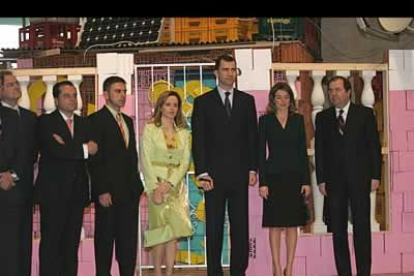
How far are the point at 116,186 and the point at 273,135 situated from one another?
102cm

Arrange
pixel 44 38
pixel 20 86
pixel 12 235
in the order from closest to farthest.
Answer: pixel 12 235 → pixel 20 86 → pixel 44 38

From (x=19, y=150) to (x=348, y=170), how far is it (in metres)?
2.03

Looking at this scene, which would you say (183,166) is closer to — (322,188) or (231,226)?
(231,226)

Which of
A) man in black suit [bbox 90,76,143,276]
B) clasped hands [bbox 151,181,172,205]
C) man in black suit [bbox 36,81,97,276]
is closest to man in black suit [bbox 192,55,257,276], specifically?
clasped hands [bbox 151,181,172,205]

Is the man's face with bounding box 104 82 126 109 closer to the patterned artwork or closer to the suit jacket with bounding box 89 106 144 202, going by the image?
the suit jacket with bounding box 89 106 144 202

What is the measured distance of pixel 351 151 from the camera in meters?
4.94

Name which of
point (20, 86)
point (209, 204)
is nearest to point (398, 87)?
point (209, 204)

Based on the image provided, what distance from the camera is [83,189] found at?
15.5 ft

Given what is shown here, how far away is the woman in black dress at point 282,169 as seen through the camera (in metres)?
4.88

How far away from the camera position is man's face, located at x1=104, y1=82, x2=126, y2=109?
4848 mm

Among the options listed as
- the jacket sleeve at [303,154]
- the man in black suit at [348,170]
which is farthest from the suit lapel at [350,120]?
the jacket sleeve at [303,154]

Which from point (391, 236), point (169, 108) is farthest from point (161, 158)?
point (391, 236)

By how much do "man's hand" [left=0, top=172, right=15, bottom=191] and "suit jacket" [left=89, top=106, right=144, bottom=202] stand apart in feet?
1.57
